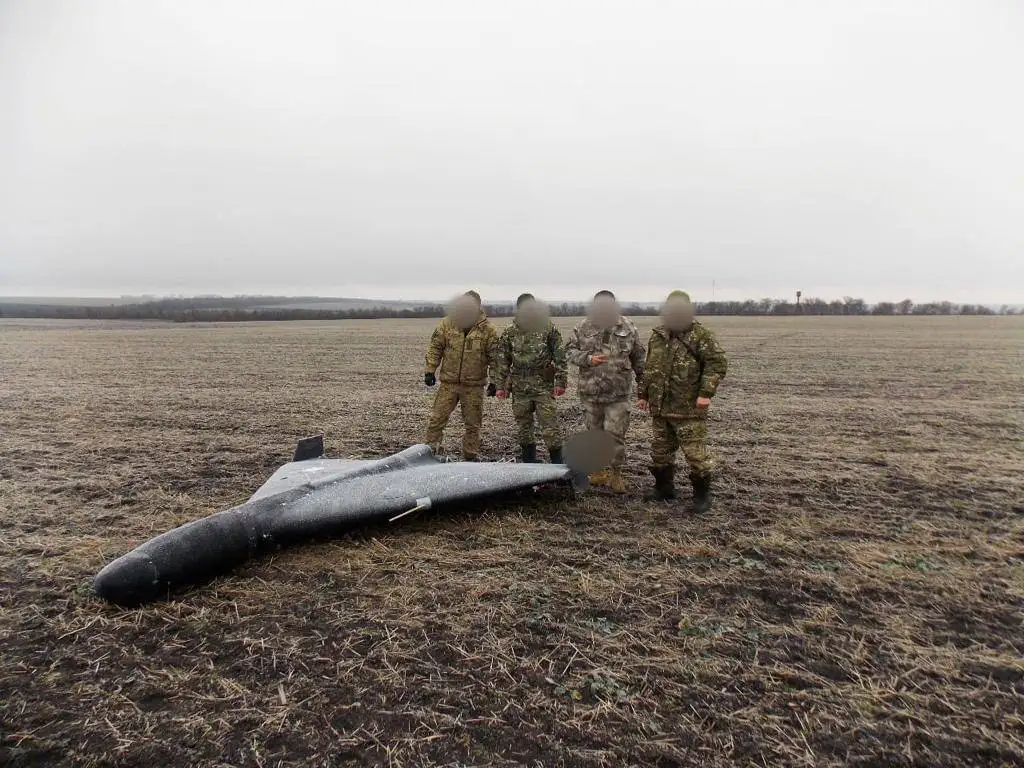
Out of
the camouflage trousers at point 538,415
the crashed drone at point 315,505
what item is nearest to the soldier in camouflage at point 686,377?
the crashed drone at point 315,505

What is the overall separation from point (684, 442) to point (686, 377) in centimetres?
73

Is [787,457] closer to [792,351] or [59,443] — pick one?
[59,443]

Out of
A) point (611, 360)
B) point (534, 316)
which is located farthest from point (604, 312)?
point (534, 316)

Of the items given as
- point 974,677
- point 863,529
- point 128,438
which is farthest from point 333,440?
point 974,677

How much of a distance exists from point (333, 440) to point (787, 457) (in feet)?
24.1

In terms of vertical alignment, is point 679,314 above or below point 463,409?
above

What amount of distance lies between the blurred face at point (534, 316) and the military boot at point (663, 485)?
2408 millimetres

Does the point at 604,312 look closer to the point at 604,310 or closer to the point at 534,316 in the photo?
the point at 604,310

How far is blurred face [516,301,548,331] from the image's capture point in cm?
766

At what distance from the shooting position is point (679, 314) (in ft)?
20.4

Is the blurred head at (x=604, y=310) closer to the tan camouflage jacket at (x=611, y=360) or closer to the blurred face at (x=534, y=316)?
the tan camouflage jacket at (x=611, y=360)

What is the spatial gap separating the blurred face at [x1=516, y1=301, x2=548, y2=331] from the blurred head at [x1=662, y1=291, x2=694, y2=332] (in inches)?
74.3

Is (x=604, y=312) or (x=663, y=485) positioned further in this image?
(x=604, y=312)

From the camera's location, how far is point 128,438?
9.86m
